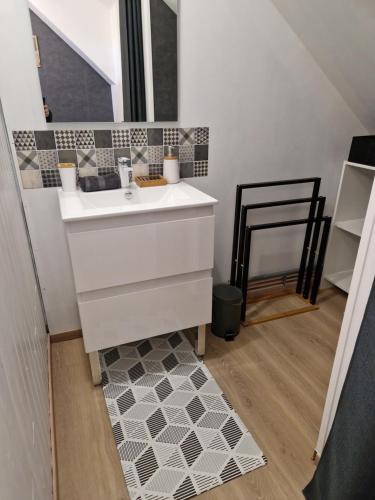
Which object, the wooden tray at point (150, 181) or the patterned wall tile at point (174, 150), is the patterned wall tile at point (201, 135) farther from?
the wooden tray at point (150, 181)

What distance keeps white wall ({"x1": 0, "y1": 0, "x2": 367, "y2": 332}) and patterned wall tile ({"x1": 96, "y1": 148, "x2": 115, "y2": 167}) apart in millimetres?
287

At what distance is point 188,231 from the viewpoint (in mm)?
1479

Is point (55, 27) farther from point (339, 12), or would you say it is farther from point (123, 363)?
point (123, 363)

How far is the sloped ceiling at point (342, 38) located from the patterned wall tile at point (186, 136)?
29.0 inches

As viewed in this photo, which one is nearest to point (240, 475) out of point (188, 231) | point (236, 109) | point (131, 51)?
point (188, 231)

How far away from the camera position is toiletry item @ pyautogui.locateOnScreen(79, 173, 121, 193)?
5.25 feet

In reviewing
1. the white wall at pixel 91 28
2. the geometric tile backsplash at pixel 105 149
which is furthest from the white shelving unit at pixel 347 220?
the white wall at pixel 91 28

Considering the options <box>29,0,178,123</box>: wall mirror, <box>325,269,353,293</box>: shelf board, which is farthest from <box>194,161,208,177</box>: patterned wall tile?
<box>325,269,353,293</box>: shelf board

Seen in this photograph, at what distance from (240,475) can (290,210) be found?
1.54 meters

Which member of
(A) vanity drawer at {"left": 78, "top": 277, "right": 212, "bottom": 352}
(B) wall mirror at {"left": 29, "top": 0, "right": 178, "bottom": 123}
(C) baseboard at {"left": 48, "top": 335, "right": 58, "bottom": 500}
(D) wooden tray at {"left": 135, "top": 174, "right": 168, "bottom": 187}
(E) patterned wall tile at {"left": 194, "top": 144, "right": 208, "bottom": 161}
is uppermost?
(B) wall mirror at {"left": 29, "top": 0, "right": 178, "bottom": 123}

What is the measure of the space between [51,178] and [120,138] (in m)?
0.38

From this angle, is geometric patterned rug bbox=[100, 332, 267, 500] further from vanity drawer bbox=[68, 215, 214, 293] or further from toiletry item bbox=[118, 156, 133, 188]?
toiletry item bbox=[118, 156, 133, 188]

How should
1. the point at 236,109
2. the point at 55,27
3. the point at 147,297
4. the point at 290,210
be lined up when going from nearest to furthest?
the point at 55,27 < the point at 147,297 < the point at 236,109 < the point at 290,210

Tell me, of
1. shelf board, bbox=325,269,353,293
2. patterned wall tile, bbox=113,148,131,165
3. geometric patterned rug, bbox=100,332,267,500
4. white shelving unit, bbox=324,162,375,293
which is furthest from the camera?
shelf board, bbox=325,269,353,293
